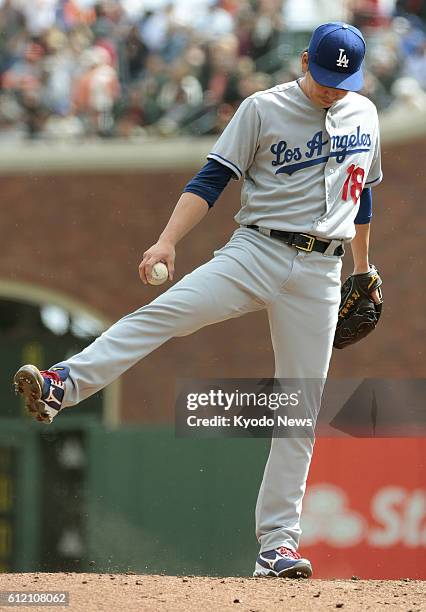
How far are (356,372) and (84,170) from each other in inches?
102

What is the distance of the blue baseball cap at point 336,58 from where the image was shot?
3.58m

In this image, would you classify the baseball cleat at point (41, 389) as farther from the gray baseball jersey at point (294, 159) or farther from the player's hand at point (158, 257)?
the gray baseball jersey at point (294, 159)

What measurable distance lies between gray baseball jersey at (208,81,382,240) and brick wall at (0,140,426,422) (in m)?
4.85

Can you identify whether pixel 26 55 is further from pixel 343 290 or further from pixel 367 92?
pixel 343 290

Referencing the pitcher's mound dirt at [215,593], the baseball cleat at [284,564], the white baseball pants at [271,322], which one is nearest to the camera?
the pitcher's mound dirt at [215,593]

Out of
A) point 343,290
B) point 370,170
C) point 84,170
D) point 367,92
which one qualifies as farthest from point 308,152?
point 84,170

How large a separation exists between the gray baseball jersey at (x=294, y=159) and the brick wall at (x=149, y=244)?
485 centimetres

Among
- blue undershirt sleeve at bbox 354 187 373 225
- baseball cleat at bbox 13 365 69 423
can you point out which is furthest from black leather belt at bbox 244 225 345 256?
baseball cleat at bbox 13 365 69 423

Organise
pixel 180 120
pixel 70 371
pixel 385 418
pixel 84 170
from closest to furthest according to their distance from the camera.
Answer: pixel 70 371 → pixel 385 418 → pixel 180 120 → pixel 84 170

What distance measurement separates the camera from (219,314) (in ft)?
11.9

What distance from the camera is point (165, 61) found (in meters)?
9.10

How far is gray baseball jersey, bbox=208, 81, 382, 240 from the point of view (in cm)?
367

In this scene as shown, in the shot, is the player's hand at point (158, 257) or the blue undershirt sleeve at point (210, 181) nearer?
the player's hand at point (158, 257)
